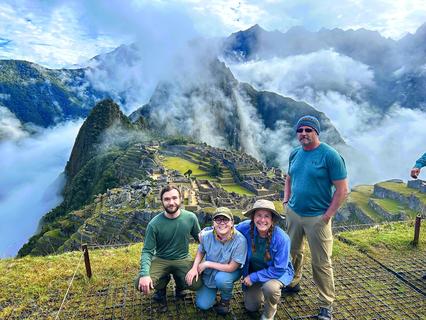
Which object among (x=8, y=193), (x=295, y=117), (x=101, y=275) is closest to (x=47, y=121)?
(x=8, y=193)

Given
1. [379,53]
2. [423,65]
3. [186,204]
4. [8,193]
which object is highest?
[379,53]

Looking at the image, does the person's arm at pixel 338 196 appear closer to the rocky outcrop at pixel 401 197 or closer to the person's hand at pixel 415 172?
the person's hand at pixel 415 172

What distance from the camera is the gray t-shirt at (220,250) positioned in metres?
3.96

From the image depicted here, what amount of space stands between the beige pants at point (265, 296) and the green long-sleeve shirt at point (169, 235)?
941mm

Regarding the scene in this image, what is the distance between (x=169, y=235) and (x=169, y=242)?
0.31 ft

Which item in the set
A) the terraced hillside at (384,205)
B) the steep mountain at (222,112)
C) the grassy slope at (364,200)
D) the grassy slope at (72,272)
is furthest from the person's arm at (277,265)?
the steep mountain at (222,112)

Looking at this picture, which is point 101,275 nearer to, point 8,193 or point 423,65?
point 8,193

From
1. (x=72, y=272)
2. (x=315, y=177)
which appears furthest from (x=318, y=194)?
(x=72, y=272)

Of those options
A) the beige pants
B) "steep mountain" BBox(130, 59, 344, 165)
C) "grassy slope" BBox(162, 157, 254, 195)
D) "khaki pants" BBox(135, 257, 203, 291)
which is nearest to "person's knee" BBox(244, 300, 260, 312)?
the beige pants

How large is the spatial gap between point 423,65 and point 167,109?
122 m

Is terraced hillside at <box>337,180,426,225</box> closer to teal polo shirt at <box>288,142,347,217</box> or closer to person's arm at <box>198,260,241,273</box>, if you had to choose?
teal polo shirt at <box>288,142,347,217</box>

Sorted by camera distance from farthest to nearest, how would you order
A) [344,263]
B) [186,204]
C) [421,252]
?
[186,204]
[421,252]
[344,263]

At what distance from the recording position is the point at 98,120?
8175 cm

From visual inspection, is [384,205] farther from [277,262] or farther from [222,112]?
[222,112]
